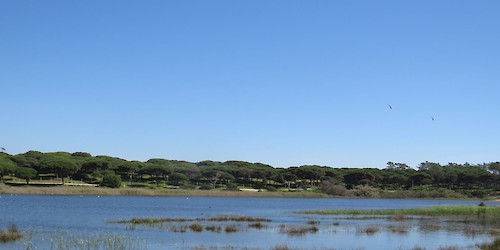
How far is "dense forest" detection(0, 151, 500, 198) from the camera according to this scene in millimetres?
142125

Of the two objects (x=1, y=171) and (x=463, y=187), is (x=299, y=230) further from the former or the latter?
(x=463, y=187)

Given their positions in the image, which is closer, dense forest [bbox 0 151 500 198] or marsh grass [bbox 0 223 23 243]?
marsh grass [bbox 0 223 23 243]

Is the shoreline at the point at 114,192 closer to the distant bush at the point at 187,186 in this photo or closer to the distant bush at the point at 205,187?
the distant bush at the point at 187,186

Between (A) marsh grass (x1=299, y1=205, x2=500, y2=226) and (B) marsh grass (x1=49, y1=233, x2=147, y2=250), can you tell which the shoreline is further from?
(B) marsh grass (x1=49, y1=233, x2=147, y2=250)

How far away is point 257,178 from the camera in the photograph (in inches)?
7072

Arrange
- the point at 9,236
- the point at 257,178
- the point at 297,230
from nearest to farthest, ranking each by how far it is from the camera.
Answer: the point at 9,236, the point at 297,230, the point at 257,178

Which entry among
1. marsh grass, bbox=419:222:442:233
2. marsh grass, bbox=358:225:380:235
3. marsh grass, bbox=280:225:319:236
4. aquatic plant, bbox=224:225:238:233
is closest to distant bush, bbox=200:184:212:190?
marsh grass, bbox=419:222:442:233

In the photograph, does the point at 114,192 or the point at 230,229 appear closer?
the point at 230,229

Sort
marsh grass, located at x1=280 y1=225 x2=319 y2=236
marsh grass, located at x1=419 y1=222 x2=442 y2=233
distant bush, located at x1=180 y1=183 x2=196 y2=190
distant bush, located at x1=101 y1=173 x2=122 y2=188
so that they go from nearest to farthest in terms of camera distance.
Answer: marsh grass, located at x1=280 y1=225 x2=319 y2=236
marsh grass, located at x1=419 y1=222 x2=442 y2=233
distant bush, located at x1=101 y1=173 x2=122 y2=188
distant bush, located at x1=180 y1=183 x2=196 y2=190

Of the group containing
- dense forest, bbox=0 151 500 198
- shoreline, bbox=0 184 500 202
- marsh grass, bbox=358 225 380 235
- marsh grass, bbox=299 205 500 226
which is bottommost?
marsh grass, bbox=358 225 380 235

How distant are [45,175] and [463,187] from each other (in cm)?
12591

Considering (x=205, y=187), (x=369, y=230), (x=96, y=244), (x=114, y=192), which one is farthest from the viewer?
(x=205, y=187)

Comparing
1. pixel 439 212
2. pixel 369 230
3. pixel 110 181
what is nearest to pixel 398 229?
pixel 369 230

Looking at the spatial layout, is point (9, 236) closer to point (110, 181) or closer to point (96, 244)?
point (96, 244)
